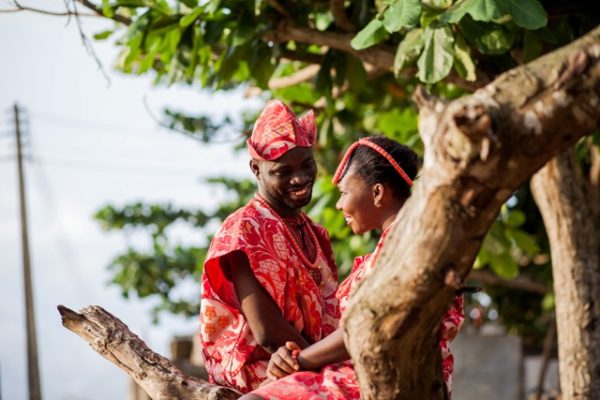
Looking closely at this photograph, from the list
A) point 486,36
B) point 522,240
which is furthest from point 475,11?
point 522,240

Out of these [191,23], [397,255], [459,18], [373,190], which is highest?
[191,23]

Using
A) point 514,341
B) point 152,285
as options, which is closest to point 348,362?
point 514,341

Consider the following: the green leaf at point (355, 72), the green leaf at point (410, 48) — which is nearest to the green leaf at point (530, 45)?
the green leaf at point (410, 48)

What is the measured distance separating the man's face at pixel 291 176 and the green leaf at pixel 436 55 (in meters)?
1.50

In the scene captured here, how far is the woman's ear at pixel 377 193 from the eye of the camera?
3.65 metres

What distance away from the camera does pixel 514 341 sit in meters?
13.5

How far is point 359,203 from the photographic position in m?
3.66

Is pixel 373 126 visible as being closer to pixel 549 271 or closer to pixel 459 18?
pixel 549 271

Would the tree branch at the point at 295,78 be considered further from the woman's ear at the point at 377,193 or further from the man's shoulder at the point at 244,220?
the woman's ear at the point at 377,193

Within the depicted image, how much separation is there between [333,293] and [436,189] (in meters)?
1.39

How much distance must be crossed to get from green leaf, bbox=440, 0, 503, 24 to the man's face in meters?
1.31

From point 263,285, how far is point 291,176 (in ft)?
1.38

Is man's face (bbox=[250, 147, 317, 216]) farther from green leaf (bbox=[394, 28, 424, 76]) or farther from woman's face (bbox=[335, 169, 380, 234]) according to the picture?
green leaf (bbox=[394, 28, 424, 76])

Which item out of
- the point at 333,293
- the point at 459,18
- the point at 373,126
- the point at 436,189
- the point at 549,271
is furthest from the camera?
the point at 549,271
